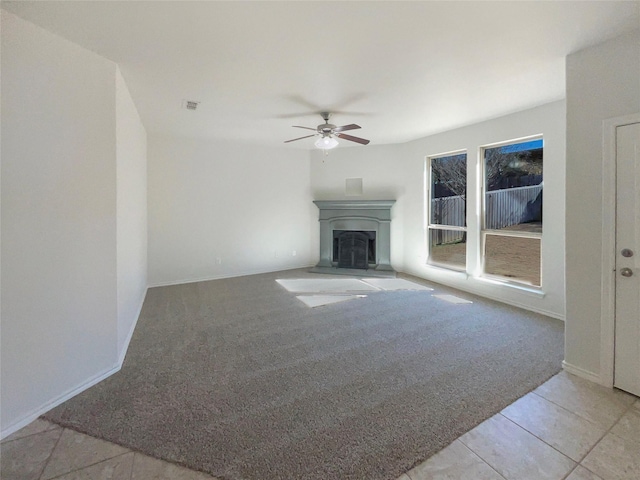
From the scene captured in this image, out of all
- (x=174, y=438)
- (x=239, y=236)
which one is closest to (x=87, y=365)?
(x=174, y=438)

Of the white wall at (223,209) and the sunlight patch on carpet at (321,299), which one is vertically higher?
the white wall at (223,209)

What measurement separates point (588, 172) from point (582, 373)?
1566mm

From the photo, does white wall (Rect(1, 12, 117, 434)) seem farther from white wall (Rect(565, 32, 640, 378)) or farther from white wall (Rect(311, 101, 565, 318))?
white wall (Rect(311, 101, 565, 318))

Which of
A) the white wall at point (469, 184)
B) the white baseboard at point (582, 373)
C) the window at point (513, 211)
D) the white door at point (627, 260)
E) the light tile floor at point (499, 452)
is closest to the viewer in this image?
the light tile floor at point (499, 452)

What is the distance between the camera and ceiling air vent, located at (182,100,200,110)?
3524 mm

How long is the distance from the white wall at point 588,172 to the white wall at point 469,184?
142 cm

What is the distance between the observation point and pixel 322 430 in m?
1.84

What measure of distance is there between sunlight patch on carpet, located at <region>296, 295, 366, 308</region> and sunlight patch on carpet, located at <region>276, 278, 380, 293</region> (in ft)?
0.95

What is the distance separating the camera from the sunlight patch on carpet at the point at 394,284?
5071 mm

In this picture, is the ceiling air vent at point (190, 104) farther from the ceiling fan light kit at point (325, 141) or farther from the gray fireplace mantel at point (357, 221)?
the gray fireplace mantel at point (357, 221)

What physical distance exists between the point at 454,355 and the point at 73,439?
2.81m

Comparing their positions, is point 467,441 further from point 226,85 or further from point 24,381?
point 226,85

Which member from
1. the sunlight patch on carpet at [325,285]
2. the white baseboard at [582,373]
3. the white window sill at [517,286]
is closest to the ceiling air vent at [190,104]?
the sunlight patch on carpet at [325,285]

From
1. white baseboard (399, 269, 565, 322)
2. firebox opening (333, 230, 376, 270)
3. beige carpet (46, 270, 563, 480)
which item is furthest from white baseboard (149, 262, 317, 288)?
white baseboard (399, 269, 565, 322)
